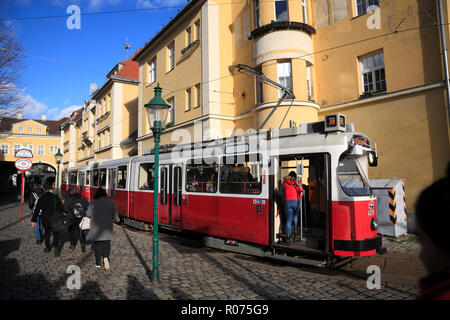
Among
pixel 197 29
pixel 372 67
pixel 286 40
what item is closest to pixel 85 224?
pixel 286 40

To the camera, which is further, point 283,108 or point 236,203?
point 283,108

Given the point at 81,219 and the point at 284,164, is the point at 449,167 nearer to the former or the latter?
the point at 284,164

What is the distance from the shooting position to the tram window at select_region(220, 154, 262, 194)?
24.6 ft

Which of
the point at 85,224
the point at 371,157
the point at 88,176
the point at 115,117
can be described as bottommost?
the point at 85,224

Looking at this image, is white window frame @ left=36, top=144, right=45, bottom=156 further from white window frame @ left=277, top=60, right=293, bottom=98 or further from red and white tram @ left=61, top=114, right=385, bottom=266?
white window frame @ left=277, top=60, right=293, bottom=98

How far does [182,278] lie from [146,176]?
6810 mm

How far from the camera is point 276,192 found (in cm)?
726

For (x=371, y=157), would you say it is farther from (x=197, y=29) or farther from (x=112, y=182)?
(x=197, y=29)

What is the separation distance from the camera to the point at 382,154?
1164 centimetres

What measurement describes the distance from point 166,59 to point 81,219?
15149mm

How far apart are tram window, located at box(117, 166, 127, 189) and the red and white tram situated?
12.1ft

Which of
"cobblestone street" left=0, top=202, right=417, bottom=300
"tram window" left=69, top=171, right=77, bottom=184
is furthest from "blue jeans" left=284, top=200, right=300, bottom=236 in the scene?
"tram window" left=69, top=171, right=77, bottom=184

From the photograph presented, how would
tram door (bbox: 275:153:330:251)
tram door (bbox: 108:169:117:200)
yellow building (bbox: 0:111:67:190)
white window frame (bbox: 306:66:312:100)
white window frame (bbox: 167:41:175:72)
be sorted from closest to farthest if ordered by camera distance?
1. tram door (bbox: 275:153:330:251)
2. white window frame (bbox: 306:66:312:100)
3. tram door (bbox: 108:169:117:200)
4. white window frame (bbox: 167:41:175:72)
5. yellow building (bbox: 0:111:67:190)
